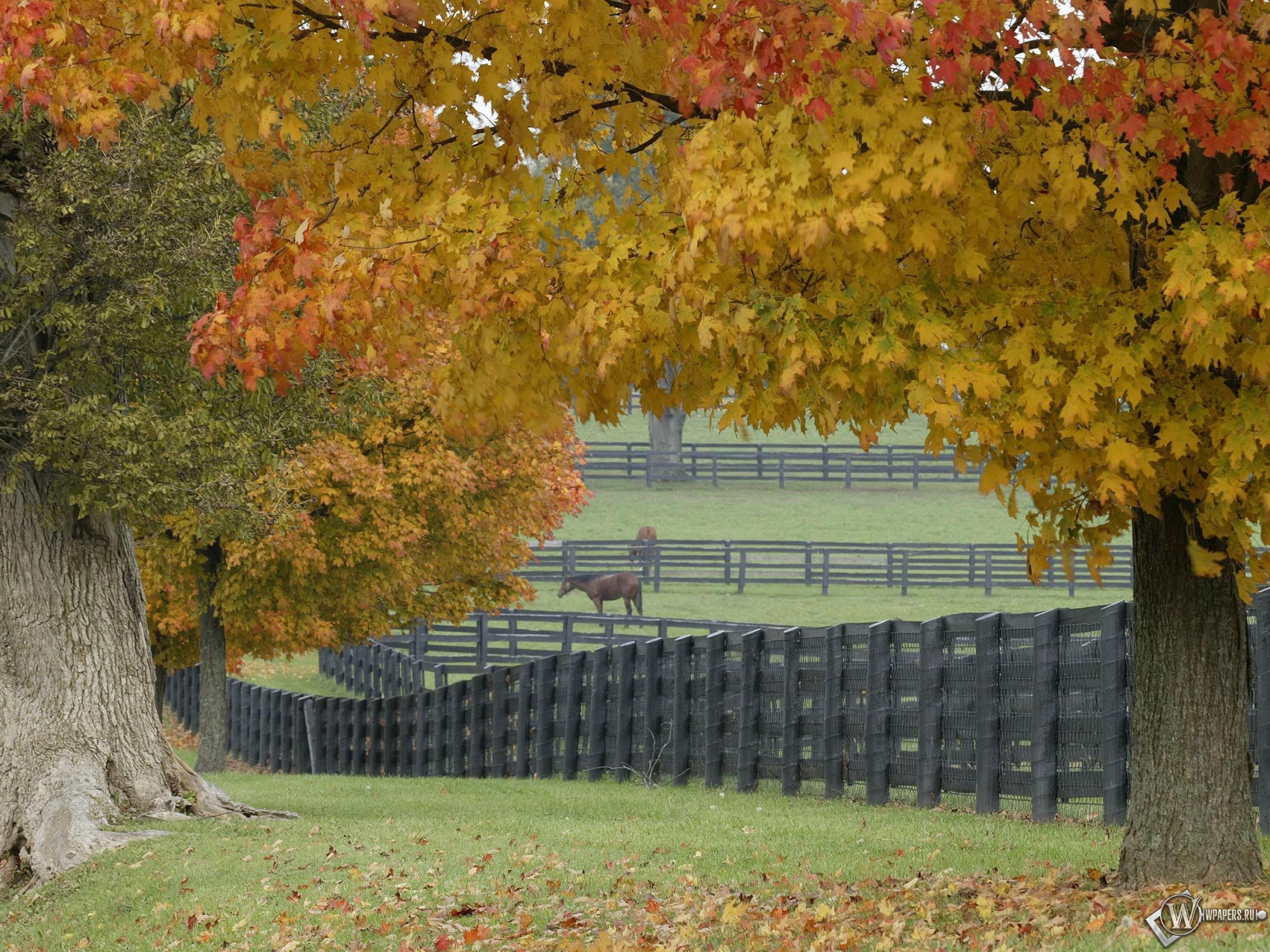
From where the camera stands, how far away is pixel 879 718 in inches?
520

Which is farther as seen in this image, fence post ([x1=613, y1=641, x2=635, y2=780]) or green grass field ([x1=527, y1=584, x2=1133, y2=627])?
green grass field ([x1=527, y1=584, x2=1133, y2=627])

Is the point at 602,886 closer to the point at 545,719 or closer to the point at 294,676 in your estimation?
the point at 545,719

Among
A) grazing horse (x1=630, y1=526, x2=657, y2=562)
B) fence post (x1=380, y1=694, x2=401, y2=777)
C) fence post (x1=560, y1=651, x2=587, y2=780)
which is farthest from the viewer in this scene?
grazing horse (x1=630, y1=526, x2=657, y2=562)

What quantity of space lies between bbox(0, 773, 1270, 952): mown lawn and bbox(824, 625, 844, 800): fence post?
2.68ft

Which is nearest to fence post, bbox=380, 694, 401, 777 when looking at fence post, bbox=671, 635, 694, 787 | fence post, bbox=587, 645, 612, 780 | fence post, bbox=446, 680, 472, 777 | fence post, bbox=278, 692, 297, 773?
fence post, bbox=446, 680, 472, 777

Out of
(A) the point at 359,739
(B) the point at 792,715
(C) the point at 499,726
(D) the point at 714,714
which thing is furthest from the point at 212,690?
(B) the point at 792,715

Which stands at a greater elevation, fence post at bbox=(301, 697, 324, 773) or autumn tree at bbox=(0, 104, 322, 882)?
autumn tree at bbox=(0, 104, 322, 882)

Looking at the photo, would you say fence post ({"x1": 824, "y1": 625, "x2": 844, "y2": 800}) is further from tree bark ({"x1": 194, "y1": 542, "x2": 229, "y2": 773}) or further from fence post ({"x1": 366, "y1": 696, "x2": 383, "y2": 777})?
fence post ({"x1": 366, "y1": 696, "x2": 383, "y2": 777})

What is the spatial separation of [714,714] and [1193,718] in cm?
890

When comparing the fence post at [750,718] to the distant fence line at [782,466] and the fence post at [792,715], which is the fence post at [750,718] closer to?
the fence post at [792,715]

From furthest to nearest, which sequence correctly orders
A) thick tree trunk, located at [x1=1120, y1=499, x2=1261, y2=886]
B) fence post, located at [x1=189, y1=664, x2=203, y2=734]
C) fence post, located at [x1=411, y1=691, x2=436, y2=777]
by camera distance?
fence post, located at [x1=189, y1=664, x2=203, y2=734] → fence post, located at [x1=411, y1=691, x2=436, y2=777] → thick tree trunk, located at [x1=1120, y1=499, x2=1261, y2=886]

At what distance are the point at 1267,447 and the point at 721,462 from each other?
2061 inches

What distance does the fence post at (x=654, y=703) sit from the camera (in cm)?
1673

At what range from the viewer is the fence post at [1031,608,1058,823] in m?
11.2
